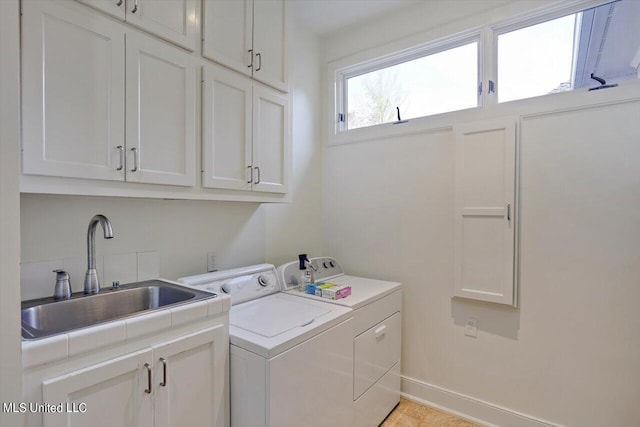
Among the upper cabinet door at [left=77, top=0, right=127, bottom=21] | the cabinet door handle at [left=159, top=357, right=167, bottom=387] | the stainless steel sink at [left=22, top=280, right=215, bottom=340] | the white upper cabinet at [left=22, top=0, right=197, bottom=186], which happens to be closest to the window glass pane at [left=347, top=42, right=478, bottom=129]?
the white upper cabinet at [left=22, top=0, right=197, bottom=186]

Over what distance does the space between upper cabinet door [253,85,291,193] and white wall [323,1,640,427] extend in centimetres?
85

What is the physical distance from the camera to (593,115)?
71.3 inches

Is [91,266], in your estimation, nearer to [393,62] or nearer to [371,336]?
[371,336]

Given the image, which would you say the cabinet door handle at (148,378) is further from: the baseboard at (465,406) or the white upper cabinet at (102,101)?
the baseboard at (465,406)

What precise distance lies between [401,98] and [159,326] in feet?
7.55

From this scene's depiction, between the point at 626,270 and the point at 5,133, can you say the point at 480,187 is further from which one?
the point at 5,133

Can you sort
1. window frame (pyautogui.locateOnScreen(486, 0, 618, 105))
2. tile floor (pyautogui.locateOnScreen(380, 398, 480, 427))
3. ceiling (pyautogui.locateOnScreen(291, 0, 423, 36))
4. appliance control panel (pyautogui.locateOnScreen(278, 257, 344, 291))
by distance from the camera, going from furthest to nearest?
ceiling (pyautogui.locateOnScreen(291, 0, 423, 36))
appliance control panel (pyautogui.locateOnScreen(278, 257, 344, 291))
tile floor (pyautogui.locateOnScreen(380, 398, 480, 427))
window frame (pyautogui.locateOnScreen(486, 0, 618, 105))

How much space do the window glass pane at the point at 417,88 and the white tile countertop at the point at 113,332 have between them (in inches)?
79.1

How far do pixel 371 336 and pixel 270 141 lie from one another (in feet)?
4.50

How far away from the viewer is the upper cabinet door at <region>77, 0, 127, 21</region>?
4.05ft

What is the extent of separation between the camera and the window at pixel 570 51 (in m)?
1.78

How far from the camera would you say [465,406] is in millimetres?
2217

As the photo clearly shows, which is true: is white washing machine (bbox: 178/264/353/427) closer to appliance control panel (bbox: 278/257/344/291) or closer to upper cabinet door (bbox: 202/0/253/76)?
appliance control panel (bbox: 278/257/344/291)

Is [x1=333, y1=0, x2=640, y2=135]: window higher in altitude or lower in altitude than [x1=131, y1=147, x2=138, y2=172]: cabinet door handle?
higher
